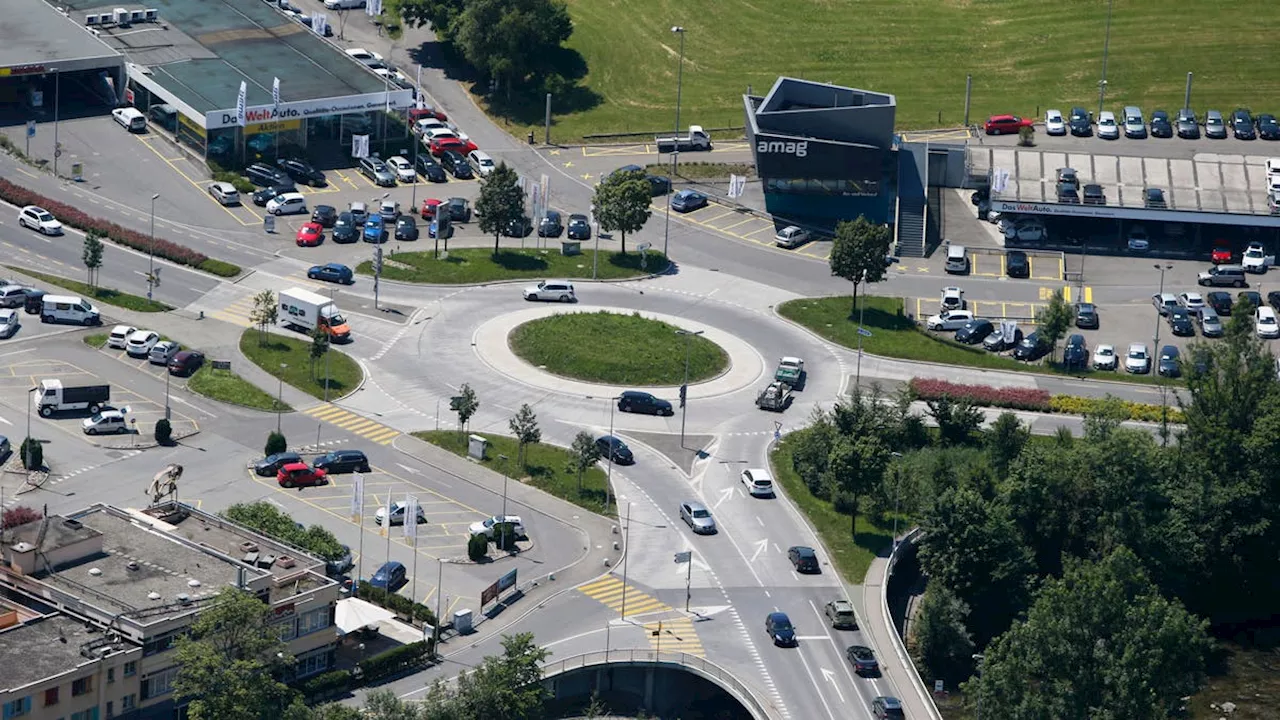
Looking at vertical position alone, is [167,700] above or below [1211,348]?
below

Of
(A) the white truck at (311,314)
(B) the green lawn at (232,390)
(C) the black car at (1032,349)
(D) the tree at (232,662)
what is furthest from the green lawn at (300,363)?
(C) the black car at (1032,349)

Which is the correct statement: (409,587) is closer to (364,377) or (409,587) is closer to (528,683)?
(528,683)

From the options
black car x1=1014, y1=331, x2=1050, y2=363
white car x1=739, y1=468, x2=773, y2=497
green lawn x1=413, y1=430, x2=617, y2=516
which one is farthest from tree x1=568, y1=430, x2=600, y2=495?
black car x1=1014, y1=331, x2=1050, y2=363

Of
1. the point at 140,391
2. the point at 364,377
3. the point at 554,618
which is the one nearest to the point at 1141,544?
the point at 554,618

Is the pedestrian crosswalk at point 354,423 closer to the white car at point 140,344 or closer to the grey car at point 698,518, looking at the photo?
the white car at point 140,344

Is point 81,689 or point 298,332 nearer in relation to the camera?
point 81,689

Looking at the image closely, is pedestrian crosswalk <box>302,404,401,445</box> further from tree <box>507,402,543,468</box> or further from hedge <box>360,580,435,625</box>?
hedge <box>360,580,435,625</box>

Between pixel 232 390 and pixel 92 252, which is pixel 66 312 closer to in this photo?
pixel 92 252

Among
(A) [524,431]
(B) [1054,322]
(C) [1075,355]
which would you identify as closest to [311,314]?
(A) [524,431]
